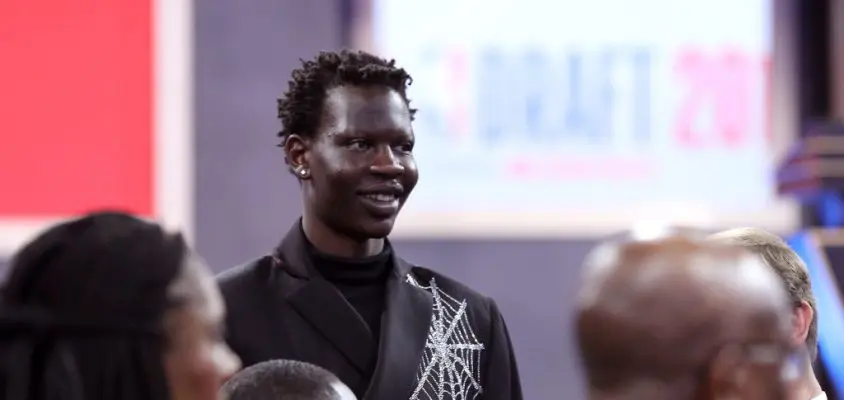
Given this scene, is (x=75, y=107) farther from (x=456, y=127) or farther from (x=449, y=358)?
(x=449, y=358)

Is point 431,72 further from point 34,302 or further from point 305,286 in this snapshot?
point 34,302

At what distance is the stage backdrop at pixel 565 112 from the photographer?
4953mm

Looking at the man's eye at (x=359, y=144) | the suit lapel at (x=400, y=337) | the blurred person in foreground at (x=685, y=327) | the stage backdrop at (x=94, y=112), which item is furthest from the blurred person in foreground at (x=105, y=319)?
the stage backdrop at (x=94, y=112)

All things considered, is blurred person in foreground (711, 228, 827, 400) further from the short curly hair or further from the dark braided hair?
the dark braided hair

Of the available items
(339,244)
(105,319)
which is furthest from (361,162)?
(105,319)

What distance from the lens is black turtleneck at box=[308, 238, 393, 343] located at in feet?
7.24

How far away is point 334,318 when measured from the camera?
2148 mm

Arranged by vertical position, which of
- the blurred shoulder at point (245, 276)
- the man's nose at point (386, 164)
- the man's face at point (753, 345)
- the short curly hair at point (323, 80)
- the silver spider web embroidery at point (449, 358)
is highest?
the short curly hair at point (323, 80)

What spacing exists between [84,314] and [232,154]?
12.1 feet

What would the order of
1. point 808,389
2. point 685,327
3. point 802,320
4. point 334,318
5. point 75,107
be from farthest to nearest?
point 75,107 → point 334,318 → point 802,320 → point 808,389 → point 685,327

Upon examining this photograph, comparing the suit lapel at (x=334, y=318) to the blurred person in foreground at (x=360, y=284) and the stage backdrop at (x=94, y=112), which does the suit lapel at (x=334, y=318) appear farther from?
the stage backdrop at (x=94, y=112)

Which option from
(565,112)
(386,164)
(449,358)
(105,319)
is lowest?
(449,358)

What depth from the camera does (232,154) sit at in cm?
485

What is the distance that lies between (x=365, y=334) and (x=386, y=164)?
290 millimetres
